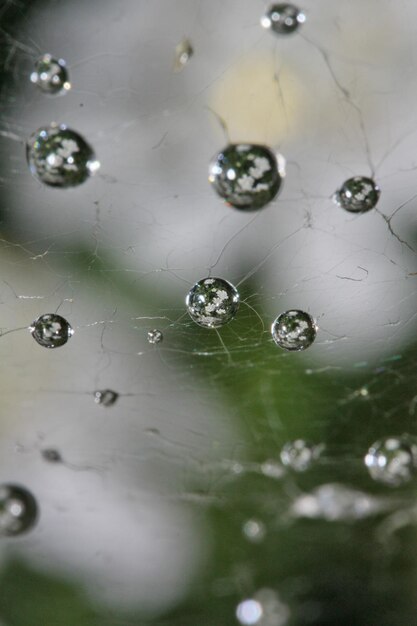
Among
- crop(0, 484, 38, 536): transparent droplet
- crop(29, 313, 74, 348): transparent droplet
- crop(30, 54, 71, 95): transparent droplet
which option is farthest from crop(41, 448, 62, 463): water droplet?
crop(30, 54, 71, 95): transparent droplet

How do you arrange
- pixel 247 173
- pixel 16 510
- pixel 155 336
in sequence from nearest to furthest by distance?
pixel 247 173
pixel 155 336
pixel 16 510

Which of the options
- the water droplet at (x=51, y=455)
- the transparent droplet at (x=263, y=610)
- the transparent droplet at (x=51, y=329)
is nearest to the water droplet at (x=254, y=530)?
the transparent droplet at (x=263, y=610)

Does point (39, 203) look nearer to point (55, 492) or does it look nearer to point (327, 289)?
point (327, 289)

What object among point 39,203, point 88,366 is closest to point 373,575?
point 88,366

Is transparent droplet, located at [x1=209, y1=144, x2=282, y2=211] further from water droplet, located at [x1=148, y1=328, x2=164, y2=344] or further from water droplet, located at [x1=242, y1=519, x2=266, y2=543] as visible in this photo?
water droplet, located at [x1=242, y1=519, x2=266, y2=543]

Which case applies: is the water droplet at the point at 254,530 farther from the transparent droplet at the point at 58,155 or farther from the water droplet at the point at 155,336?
the transparent droplet at the point at 58,155

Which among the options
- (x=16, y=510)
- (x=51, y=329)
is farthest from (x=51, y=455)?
(x=51, y=329)

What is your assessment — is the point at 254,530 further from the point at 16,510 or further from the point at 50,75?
the point at 50,75
